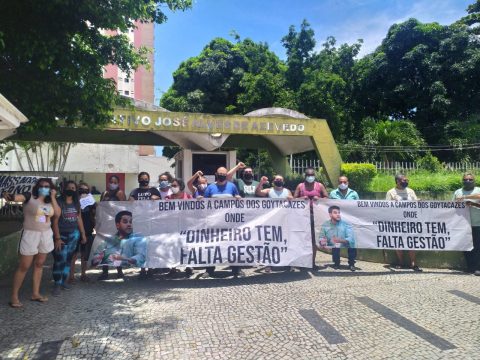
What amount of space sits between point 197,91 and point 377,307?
21.3 meters

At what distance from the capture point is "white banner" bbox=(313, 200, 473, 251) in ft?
23.4

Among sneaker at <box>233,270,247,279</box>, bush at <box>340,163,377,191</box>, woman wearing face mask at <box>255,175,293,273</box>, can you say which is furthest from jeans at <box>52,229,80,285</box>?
bush at <box>340,163,377,191</box>

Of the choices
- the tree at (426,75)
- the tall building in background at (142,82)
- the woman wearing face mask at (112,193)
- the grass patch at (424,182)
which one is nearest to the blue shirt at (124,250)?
the woman wearing face mask at (112,193)

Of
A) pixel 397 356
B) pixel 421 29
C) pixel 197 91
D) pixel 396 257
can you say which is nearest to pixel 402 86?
pixel 421 29

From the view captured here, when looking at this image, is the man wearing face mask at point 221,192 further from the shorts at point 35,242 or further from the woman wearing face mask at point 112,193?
the shorts at point 35,242

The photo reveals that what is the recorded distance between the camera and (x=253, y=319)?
4699 millimetres

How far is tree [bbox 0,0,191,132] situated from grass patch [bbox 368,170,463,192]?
719 centimetres

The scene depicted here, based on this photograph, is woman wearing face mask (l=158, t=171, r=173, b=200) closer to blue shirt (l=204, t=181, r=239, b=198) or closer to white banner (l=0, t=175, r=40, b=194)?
blue shirt (l=204, t=181, r=239, b=198)

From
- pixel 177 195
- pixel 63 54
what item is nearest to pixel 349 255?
pixel 177 195

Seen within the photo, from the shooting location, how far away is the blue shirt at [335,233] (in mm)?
7090

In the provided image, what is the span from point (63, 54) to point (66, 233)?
268 centimetres

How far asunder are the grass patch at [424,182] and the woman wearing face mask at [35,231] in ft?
28.1

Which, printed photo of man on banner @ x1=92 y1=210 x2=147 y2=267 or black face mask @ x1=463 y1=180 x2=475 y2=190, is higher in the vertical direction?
black face mask @ x1=463 y1=180 x2=475 y2=190

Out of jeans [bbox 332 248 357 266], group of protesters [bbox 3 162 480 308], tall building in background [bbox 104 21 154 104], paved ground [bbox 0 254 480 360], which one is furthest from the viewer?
tall building in background [bbox 104 21 154 104]
